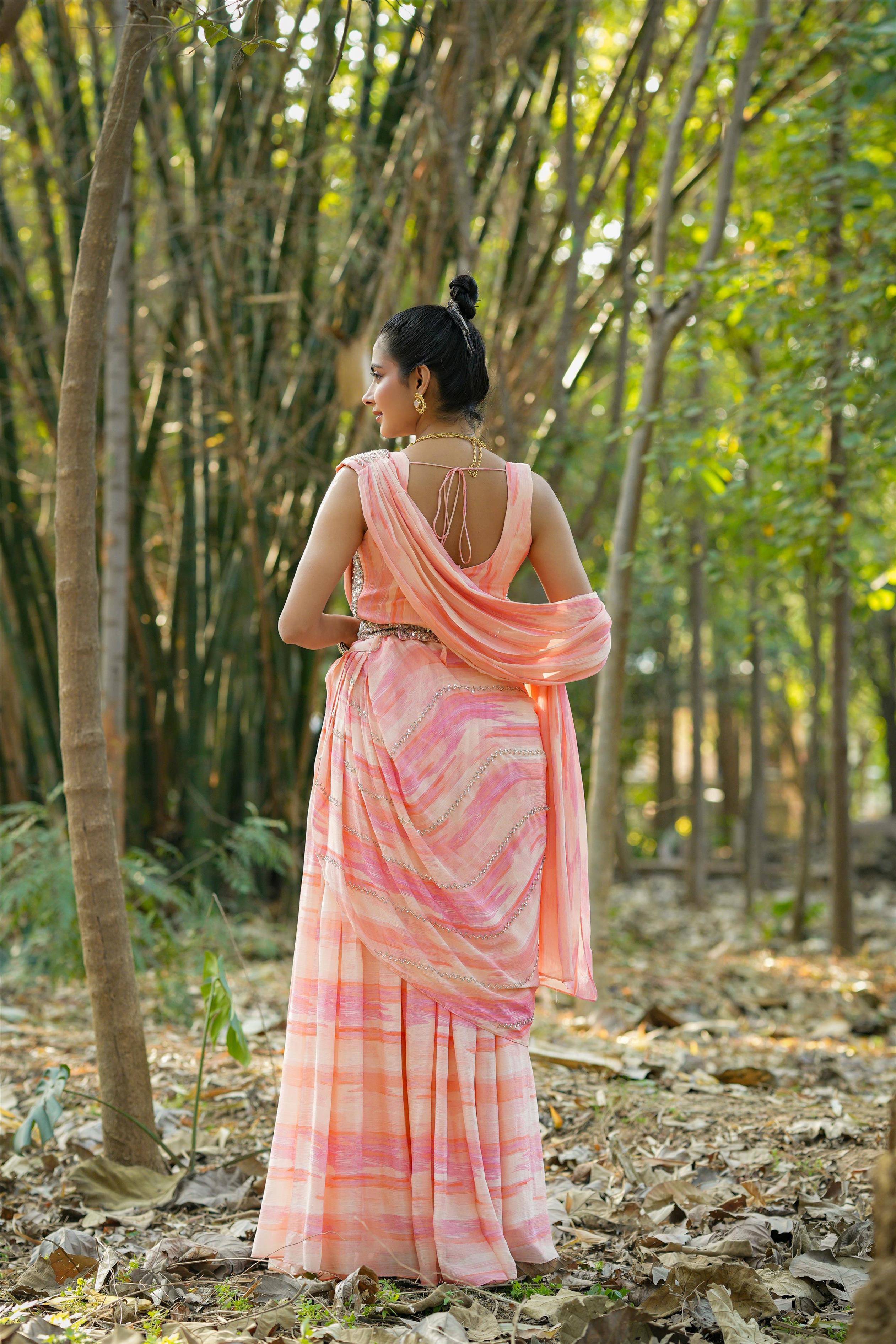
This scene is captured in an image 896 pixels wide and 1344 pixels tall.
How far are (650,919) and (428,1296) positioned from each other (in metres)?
5.63

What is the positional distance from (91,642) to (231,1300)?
3.81ft

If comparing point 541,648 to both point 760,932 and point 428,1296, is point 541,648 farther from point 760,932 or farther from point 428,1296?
point 760,932

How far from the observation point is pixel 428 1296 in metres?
1.72

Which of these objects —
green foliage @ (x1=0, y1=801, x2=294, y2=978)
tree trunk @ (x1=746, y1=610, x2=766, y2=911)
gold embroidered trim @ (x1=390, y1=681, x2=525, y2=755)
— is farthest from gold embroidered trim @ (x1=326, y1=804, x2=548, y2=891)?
tree trunk @ (x1=746, y1=610, x2=766, y2=911)

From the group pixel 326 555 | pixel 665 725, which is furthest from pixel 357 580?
pixel 665 725

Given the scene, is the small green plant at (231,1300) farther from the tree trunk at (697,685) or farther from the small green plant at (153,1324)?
the tree trunk at (697,685)

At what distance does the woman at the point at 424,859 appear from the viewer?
1.84m

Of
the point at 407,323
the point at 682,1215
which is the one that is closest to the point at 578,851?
the point at 682,1215

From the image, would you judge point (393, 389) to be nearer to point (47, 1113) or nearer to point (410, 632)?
point (410, 632)

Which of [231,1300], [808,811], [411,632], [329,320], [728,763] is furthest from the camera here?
[728,763]

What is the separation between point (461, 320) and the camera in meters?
1.93

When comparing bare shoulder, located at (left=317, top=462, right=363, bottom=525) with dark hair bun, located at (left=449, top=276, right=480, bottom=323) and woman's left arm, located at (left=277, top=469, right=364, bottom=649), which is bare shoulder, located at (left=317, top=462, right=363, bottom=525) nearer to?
woman's left arm, located at (left=277, top=469, right=364, bottom=649)

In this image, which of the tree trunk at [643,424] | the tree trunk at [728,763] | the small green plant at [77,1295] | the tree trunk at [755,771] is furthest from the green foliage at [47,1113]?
the tree trunk at [728,763]

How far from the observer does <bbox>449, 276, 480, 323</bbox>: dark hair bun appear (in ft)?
6.42
